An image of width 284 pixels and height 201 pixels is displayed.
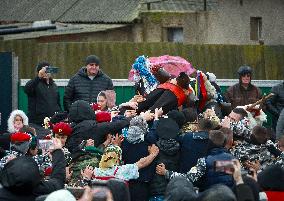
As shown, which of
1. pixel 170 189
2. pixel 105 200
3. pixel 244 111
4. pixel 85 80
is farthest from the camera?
pixel 85 80

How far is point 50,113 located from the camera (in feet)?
68.6

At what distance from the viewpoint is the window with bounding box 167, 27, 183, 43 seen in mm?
38344

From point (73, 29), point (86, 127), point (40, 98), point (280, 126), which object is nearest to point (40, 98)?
point (40, 98)

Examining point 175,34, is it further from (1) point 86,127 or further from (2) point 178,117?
(1) point 86,127

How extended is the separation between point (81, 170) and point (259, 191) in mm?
2828

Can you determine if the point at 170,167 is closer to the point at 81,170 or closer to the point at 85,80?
the point at 81,170

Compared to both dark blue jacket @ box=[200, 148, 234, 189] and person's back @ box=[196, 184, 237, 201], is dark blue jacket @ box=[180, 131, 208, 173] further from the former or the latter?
person's back @ box=[196, 184, 237, 201]

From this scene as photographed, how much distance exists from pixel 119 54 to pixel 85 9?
16944 mm

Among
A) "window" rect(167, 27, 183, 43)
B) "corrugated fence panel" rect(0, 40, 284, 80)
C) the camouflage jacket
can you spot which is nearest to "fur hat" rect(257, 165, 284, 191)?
the camouflage jacket

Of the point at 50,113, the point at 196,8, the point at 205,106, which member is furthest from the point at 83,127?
the point at 196,8

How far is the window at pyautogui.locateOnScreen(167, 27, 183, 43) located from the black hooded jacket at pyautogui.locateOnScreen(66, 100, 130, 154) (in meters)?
21.3

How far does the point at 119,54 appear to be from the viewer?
26.8 meters

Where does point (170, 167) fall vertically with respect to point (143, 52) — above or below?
below

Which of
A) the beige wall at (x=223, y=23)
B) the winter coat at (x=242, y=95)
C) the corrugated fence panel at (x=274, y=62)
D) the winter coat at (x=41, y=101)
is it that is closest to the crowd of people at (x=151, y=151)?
the winter coat at (x=41, y=101)
